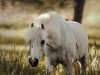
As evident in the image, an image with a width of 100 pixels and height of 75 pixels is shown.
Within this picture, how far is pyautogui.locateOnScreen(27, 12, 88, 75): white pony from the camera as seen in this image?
8555mm

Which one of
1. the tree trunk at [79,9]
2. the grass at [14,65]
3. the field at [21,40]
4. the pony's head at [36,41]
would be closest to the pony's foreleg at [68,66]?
the field at [21,40]

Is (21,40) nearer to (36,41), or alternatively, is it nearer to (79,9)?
(79,9)

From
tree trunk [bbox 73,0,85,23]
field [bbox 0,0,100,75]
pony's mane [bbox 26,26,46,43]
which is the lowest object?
field [bbox 0,0,100,75]

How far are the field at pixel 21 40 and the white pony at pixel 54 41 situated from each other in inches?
10.0

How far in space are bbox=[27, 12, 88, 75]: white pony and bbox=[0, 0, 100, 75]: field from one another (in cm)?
26

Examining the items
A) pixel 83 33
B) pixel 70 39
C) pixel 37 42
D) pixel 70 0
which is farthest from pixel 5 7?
pixel 37 42

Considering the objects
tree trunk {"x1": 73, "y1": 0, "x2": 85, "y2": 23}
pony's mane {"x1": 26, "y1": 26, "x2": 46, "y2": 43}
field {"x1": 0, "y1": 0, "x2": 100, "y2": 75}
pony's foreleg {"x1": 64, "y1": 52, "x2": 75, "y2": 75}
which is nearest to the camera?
field {"x1": 0, "y1": 0, "x2": 100, "y2": 75}

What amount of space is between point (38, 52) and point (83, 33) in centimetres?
323

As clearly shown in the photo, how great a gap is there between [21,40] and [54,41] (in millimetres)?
9392

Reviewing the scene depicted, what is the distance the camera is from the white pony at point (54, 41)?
8555 mm

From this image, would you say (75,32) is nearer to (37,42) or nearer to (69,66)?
(69,66)

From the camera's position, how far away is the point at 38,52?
8492mm

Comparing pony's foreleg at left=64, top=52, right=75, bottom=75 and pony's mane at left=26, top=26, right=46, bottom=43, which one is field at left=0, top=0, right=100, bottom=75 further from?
pony's mane at left=26, top=26, right=46, bottom=43

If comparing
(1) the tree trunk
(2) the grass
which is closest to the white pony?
(2) the grass
